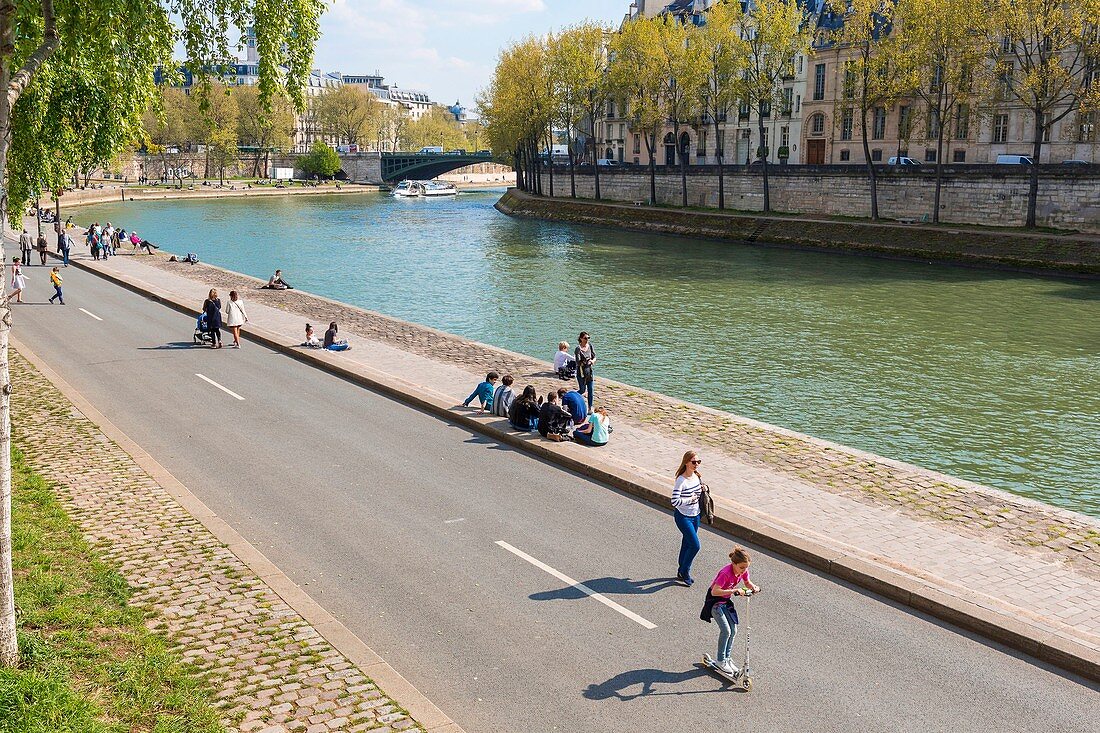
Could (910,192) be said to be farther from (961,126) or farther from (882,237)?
(961,126)

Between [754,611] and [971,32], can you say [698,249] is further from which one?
[754,611]

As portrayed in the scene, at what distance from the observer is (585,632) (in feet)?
34.3

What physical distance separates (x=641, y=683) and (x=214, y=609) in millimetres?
4549

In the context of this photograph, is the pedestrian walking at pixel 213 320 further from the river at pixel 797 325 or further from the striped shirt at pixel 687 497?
the striped shirt at pixel 687 497

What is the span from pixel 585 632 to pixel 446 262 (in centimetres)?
4889

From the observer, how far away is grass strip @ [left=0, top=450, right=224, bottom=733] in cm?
787

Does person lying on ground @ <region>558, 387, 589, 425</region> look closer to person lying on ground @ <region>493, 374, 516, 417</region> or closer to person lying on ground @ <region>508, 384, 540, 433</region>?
person lying on ground @ <region>508, 384, 540, 433</region>

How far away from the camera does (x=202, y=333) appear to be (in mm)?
27250

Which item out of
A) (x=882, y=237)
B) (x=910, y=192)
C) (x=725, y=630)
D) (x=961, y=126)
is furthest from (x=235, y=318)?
(x=961, y=126)

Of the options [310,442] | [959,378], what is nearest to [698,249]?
[959,378]

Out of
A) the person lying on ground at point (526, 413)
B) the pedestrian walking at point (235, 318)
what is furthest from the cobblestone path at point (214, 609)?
the pedestrian walking at point (235, 318)

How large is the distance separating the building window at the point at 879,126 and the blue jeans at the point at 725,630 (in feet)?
239

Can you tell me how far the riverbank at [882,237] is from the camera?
49.3 metres

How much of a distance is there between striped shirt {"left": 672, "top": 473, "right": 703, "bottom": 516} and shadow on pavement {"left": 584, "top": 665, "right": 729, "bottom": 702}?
2.14 metres
